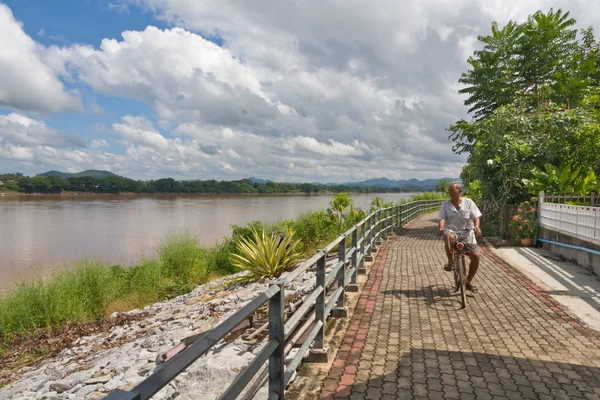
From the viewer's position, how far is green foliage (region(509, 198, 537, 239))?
1297 cm

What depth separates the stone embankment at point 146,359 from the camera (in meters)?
4.84

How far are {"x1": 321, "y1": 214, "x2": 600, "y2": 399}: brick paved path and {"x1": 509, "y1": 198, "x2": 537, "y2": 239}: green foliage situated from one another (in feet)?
19.7

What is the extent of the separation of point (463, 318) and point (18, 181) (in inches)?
4631

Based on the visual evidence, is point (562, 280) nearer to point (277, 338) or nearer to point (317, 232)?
point (277, 338)

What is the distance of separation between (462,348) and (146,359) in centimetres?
445

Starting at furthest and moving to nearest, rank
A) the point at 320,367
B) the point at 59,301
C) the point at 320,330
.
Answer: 1. the point at 59,301
2. the point at 320,330
3. the point at 320,367

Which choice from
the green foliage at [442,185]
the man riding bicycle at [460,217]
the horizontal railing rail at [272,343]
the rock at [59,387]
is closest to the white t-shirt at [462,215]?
the man riding bicycle at [460,217]

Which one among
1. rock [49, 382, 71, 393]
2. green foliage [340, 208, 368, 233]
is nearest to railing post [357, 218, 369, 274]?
rock [49, 382, 71, 393]

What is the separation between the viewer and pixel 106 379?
580 cm

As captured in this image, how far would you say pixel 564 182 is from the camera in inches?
519

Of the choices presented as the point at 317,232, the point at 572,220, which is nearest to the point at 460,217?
the point at 572,220

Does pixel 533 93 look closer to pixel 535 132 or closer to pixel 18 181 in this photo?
pixel 535 132

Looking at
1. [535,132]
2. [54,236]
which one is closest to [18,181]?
[54,236]

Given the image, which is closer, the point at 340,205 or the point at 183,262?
the point at 183,262
